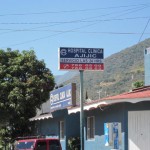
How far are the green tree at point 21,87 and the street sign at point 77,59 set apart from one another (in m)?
15.8

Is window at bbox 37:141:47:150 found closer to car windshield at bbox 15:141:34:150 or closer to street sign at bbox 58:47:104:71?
car windshield at bbox 15:141:34:150

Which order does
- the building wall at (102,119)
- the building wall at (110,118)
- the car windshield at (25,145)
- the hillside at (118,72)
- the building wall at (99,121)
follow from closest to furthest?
the building wall at (110,118) < the building wall at (99,121) < the building wall at (102,119) < the car windshield at (25,145) < the hillside at (118,72)

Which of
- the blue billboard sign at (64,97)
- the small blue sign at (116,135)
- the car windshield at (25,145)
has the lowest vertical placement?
the car windshield at (25,145)

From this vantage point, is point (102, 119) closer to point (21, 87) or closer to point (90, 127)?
point (90, 127)

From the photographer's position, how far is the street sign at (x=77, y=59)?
17422 mm

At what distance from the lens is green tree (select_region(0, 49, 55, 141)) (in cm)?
3331

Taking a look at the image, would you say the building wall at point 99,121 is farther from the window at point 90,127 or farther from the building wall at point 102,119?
the window at point 90,127

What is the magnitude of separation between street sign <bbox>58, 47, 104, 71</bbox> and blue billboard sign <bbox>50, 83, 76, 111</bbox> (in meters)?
2.52

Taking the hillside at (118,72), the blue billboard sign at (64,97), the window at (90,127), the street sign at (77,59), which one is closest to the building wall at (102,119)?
the window at (90,127)

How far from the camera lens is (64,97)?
21375 mm

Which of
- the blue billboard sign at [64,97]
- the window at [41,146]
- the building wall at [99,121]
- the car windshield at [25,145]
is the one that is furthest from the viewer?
the car windshield at [25,145]

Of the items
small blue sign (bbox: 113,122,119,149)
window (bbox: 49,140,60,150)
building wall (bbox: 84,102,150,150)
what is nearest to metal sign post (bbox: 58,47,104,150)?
building wall (bbox: 84,102,150,150)

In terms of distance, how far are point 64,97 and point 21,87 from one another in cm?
1296

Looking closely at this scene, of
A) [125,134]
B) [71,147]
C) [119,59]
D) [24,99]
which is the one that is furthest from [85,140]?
[119,59]
